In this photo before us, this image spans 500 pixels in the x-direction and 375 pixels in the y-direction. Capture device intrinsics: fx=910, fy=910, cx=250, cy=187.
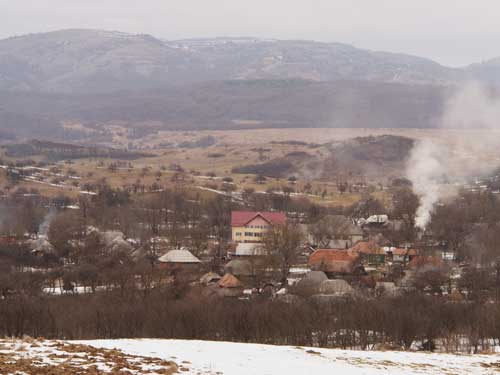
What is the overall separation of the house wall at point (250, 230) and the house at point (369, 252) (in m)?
16.1

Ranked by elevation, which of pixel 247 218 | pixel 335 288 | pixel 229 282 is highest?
pixel 335 288

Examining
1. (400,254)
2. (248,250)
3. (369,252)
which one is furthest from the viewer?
(248,250)

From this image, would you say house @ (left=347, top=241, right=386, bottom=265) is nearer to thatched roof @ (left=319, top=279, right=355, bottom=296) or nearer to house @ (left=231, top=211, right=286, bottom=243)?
house @ (left=231, top=211, right=286, bottom=243)

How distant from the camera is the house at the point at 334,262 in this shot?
7175 cm

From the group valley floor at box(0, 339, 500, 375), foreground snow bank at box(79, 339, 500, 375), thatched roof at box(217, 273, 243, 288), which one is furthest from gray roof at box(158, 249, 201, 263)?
valley floor at box(0, 339, 500, 375)

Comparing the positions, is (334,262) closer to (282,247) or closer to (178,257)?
(282,247)

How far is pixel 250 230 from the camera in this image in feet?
323

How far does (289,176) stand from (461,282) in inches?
4837

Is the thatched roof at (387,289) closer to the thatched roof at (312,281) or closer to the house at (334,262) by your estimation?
the thatched roof at (312,281)

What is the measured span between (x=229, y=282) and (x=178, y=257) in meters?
13.3

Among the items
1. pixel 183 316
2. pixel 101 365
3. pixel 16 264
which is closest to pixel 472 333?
pixel 183 316

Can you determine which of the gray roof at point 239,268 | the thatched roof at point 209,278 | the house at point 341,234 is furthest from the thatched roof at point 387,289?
the house at point 341,234

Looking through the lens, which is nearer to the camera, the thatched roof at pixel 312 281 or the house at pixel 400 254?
the thatched roof at pixel 312 281

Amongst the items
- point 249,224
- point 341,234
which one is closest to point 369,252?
point 341,234
